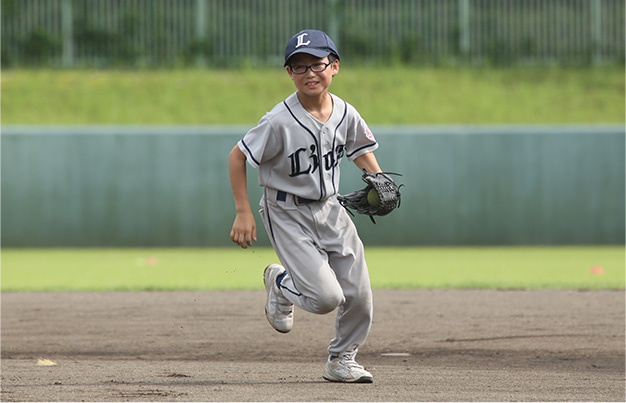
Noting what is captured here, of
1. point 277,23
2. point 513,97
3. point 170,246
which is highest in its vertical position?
point 277,23

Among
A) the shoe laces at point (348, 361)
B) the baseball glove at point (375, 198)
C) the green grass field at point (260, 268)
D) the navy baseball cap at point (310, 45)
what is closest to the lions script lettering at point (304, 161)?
the baseball glove at point (375, 198)

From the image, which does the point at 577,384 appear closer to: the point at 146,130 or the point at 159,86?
the point at 146,130

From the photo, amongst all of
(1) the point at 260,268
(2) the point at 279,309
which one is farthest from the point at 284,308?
(1) the point at 260,268

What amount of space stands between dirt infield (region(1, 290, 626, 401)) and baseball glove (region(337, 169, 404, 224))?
3.00 feet

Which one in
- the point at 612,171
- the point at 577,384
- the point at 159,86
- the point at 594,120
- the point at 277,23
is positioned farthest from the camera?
the point at 277,23

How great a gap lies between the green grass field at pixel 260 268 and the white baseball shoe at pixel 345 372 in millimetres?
3750

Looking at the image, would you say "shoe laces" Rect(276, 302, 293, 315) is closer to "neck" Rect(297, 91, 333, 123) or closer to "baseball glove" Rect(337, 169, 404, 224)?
"baseball glove" Rect(337, 169, 404, 224)

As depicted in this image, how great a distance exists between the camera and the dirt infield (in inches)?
178

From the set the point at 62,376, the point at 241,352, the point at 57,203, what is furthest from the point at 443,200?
the point at 62,376

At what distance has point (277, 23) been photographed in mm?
19672

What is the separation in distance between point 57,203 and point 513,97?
8.85 m

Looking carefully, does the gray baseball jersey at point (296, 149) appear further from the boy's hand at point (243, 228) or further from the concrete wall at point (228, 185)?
the concrete wall at point (228, 185)

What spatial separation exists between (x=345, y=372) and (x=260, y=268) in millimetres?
6513

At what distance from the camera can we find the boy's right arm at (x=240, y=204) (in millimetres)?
4621
